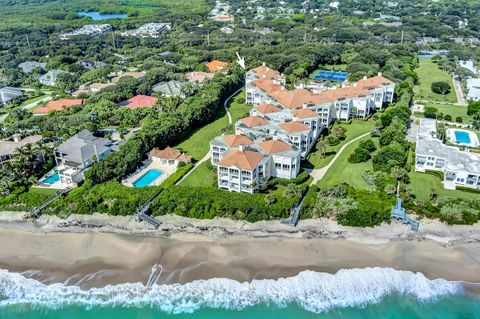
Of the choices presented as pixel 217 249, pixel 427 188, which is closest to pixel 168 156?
pixel 217 249

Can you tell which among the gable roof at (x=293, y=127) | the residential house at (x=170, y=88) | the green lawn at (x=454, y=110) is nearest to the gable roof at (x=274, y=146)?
the gable roof at (x=293, y=127)

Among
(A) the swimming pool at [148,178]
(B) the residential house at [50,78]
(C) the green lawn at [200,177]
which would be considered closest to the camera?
(C) the green lawn at [200,177]

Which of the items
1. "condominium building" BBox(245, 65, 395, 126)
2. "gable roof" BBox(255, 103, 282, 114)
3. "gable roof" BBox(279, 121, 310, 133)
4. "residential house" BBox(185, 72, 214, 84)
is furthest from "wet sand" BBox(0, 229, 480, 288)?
"residential house" BBox(185, 72, 214, 84)

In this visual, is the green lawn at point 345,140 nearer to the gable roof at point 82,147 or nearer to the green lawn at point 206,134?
the green lawn at point 206,134

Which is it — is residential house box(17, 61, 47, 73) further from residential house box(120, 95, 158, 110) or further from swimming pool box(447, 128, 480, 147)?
swimming pool box(447, 128, 480, 147)

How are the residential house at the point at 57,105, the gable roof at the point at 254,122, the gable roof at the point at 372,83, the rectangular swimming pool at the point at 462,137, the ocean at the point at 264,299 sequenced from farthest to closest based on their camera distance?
the residential house at the point at 57,105 → the gable roof at the point at 372,83 → the rectangular swimming pool at the point at 462,137 → the gable roof at the point at 254,122 → the ocean at the point at 264,299

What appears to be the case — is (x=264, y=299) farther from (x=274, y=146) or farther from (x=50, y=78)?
(x=50, y=78)

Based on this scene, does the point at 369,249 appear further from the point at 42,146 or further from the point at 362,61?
the point at 362,61
